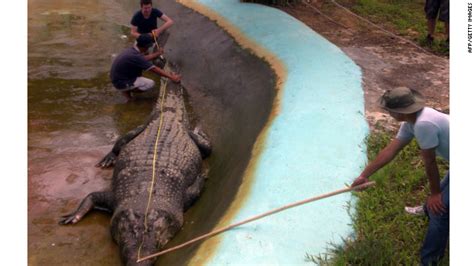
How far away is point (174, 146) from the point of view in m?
4.53

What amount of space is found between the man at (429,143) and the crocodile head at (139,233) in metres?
1.79

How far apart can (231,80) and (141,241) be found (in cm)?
298

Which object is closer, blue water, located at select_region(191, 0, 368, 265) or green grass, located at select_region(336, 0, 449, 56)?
blue water, located at select_region(191, 0, 368, 265)

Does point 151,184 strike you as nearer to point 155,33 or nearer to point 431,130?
point 431,130

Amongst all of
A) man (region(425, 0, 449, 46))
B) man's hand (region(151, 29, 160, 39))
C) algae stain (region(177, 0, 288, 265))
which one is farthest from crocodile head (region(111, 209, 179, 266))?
man (region(425, 0, 449, 46))

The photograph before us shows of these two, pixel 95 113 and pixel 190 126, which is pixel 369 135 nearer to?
pixel 190 126

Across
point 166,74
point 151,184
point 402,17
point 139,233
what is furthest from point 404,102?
point 402,17

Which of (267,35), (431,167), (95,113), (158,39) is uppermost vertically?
(431,167)

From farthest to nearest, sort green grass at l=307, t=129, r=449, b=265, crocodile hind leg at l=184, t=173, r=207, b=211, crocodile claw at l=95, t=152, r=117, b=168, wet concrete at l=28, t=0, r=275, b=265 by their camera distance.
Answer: crocodile claw at l=95, t=152, r=117, b=168
crocodile hind leg at l=184, t=173, r=207, b=211
wet concrete at l=28, t=0, r=275, b=265
green grass at l=307, t=129, r=449, b=265

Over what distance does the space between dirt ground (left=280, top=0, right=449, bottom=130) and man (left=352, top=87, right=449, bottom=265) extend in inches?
57.0

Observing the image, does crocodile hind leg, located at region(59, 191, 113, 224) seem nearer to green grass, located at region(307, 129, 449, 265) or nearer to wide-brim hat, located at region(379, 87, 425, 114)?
green grass, located at region(307, 129, 449, 265)

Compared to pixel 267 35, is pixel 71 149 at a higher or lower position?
lower

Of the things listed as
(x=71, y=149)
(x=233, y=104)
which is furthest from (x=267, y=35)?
(x=71, y=149)

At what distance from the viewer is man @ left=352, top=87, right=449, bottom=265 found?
96.4 inches
